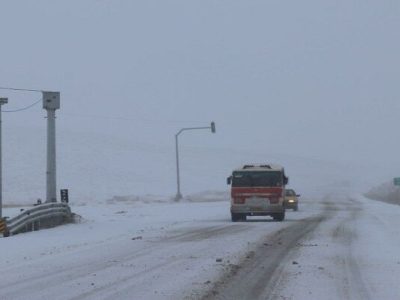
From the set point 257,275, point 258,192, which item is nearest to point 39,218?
point 258,192

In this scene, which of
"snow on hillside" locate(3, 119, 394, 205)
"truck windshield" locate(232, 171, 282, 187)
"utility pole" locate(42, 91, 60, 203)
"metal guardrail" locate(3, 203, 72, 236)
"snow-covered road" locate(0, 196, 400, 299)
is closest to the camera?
"snow-covered road" locate(0, 196, 400, 299)

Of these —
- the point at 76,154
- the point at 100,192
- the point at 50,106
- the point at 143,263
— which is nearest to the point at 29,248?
the point at 143,263

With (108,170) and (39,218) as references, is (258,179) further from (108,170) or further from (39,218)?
(108,170)

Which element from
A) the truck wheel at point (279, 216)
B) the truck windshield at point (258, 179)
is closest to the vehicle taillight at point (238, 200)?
the truck windshield at point (258, 179)

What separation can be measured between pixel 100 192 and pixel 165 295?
256ft

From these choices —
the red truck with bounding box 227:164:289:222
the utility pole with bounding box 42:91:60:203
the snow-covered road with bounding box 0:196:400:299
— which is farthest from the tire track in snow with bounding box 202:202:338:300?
the utility pole with bounding box 42:91:60:203

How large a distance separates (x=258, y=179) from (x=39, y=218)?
384 inches

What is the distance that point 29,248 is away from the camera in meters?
18.6

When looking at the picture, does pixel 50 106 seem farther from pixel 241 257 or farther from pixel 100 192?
pixel 100 192

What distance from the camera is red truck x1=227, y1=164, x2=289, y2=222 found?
3206 cm

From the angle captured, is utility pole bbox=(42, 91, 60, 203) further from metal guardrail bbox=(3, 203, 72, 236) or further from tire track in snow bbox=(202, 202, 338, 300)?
tire track in snow bbox=(202, 202, 338, 300)

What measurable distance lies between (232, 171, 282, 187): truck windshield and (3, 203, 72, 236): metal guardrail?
7064 millimetres

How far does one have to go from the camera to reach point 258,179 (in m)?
32.3

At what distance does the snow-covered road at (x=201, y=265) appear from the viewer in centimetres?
1125
